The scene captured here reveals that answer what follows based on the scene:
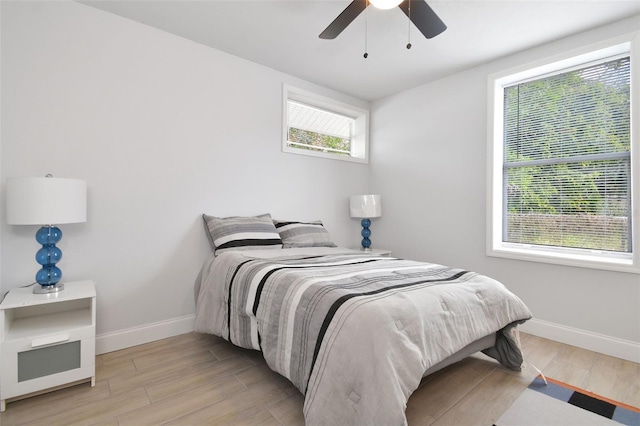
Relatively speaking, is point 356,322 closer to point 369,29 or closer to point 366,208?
point 369,29

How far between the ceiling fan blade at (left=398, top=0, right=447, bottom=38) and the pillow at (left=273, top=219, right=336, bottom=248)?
1.97 metres

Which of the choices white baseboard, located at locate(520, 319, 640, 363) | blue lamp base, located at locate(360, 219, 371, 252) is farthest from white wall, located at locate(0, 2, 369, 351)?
white baseboard, located at locate(520, 319, 640, 363)

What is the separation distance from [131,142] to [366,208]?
8.28 feet

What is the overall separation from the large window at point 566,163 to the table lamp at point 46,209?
3.44 m

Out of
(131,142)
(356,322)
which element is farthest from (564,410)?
(131,142)

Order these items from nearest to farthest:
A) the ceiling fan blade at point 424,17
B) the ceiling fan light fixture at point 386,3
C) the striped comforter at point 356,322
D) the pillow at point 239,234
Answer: the striped comforter at point 356,322 → the ceiling fan light fixture at point 386,3 → the ceiling fan blade at point 424,17 → the pillow at point 239,234

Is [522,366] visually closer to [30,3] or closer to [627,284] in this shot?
[627,284]

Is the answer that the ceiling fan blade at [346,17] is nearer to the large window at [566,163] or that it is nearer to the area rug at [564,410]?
the large window at [566,163]

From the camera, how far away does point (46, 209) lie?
178 cm

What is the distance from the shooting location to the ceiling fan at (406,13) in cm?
180

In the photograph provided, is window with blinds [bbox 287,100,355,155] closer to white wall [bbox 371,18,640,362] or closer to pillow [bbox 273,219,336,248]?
white wall [bbox 371,18,640,362]

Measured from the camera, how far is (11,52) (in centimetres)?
203

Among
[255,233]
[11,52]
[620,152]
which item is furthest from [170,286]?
[620,152]

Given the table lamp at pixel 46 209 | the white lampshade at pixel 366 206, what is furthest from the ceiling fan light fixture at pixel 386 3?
the white lampshade at pixel 366 206
